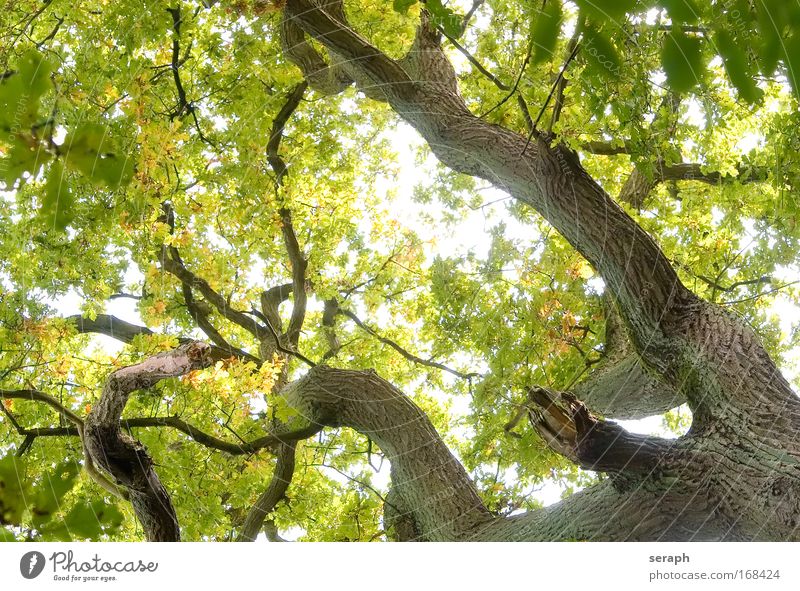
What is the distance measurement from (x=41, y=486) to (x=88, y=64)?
1.77 metres

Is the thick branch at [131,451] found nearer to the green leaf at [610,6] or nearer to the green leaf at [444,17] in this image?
the green leaf at [444,17]

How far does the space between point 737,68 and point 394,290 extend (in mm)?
3169

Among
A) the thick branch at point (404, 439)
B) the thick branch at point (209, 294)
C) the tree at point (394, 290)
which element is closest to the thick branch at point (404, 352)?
the tree at point (394, 290)

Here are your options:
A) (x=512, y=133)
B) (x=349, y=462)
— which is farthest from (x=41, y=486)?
(x=349, y=462)

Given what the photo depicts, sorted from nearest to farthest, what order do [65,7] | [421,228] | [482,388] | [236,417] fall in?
[65,7] < [236,417] < [482,388] < [421,228]

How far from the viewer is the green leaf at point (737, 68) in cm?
38

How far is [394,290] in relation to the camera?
3.54 metres

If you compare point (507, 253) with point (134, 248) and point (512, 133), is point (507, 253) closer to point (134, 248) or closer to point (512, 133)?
point (512, 133)

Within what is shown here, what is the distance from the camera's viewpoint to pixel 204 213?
105 inches

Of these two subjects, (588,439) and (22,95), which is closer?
(22,95)

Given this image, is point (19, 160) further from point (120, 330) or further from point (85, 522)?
point (120, 330)

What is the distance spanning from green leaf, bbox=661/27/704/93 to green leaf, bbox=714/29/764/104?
0.02 m

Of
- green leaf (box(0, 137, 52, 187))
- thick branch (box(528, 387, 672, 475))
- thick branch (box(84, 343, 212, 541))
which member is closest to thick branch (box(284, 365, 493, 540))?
thick branch (box(528, 387, 672, 475))

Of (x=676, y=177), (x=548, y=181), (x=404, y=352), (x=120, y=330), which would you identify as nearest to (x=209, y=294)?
(x=120, y=330)
